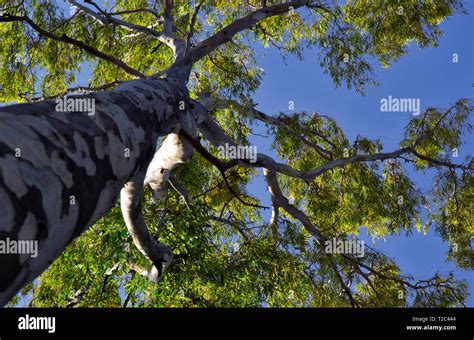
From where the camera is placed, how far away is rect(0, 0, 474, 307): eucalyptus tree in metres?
1.43

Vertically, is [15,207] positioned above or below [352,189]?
below

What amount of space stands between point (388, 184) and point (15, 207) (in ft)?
24.7

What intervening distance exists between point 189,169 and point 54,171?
6.12 meters

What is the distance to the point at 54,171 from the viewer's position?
50.4 inches

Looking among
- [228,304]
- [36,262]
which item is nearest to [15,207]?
[36,262]

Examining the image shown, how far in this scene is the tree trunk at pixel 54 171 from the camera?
1.09 meters

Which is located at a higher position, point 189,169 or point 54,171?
point 189,169

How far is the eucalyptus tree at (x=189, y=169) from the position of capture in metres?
1.43

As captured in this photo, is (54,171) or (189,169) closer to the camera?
(54,171)

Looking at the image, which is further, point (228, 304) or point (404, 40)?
point (404, 40)

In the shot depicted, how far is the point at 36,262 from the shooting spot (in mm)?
1198
